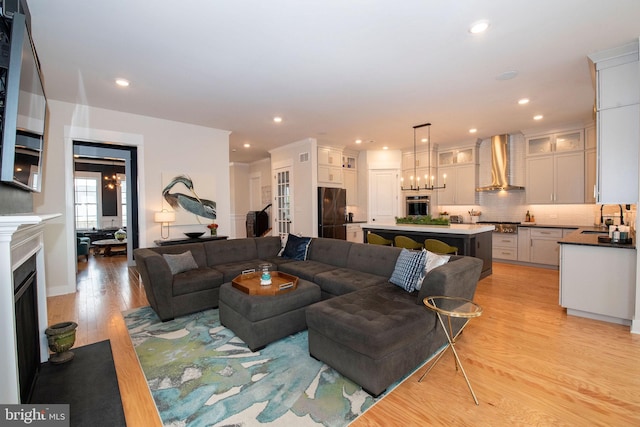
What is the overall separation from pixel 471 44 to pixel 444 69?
52cm

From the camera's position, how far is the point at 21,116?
168cm

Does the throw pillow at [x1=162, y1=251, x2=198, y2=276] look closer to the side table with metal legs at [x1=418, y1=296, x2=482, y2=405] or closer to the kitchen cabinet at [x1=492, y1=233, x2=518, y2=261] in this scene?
the side table with metal legs at [x1=418, y1=296, x2=482, y2=405]

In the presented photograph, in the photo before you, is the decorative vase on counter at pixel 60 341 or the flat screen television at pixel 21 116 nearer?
the flat screen television at pixel 21 116

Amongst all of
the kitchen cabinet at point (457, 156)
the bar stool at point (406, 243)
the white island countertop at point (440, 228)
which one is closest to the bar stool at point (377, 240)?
the bar stool at point (406, 243)

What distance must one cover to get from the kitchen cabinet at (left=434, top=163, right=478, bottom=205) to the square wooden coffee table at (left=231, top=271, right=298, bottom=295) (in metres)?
5.71

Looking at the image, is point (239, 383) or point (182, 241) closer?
point (239, 383)

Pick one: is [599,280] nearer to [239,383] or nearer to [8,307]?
[239,383]

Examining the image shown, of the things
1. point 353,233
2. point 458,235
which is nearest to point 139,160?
point 353,233

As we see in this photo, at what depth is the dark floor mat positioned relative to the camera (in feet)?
6.04

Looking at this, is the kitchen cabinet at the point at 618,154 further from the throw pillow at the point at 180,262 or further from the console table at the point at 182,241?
the console table at the point at 182,241

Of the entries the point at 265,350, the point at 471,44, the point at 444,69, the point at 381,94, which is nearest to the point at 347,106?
the point at 381,94

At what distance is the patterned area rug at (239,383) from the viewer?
182 centimetres

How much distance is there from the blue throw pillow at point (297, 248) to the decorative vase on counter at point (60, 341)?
281 cm

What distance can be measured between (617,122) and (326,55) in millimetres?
3255
